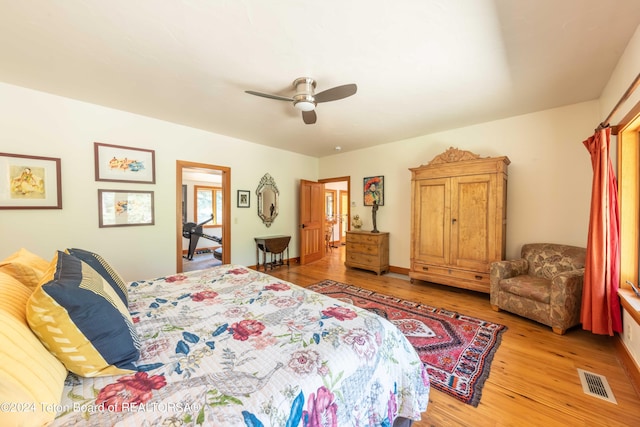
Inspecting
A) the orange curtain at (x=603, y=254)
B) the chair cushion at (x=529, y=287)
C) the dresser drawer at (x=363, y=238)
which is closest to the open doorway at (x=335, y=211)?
the dresser drawer at (x=363, y=238)

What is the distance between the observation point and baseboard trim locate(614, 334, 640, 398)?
1.61 meters

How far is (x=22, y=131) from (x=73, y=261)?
2588 millimetres

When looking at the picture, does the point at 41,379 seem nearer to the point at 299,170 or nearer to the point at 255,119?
the point at 255,119

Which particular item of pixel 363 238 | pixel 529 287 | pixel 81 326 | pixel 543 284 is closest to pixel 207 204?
pixel 363 238

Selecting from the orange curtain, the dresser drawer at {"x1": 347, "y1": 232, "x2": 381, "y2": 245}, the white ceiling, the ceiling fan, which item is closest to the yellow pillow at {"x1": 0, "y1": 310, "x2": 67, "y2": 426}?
the white ceiling

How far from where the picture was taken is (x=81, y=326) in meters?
0.86

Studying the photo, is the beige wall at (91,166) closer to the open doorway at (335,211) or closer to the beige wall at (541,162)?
the beige wall at (541,162)

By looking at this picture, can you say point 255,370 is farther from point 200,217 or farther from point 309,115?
point 200,217

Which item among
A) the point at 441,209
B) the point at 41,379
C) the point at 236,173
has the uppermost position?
the point at 236,173

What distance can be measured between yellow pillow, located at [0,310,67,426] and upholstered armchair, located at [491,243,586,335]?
3.43 metres

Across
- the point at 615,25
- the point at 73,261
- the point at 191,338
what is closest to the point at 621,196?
the point at 615,25

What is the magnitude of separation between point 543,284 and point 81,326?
3632mm

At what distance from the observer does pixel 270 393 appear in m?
0.80

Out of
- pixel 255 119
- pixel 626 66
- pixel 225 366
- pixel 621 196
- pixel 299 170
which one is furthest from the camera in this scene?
pixel 299 170
